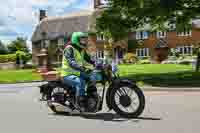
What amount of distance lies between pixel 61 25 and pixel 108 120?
77.8 m

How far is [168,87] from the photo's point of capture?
607 inches

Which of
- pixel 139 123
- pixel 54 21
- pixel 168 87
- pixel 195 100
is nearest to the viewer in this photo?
pixel 139 123

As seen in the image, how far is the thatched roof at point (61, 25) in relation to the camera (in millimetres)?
81938

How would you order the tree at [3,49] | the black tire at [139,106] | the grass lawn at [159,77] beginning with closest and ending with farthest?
the black tire at [139,106], the grass lawn at [159,77], the tree at [3,49]

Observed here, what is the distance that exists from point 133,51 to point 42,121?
205ft

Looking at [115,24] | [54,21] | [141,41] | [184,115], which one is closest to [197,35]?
[141,41]

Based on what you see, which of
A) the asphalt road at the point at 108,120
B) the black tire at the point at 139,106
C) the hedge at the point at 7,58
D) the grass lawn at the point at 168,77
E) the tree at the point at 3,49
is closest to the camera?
the asphalt road at the point at 108,120

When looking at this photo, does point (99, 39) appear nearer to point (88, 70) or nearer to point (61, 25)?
point (61, 25)

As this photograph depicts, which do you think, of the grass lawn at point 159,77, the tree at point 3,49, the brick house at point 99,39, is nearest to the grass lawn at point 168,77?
the grass lawn at point 159,77

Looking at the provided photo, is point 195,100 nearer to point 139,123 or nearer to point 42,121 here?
point 139,123

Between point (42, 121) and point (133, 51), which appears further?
point (133, 51)

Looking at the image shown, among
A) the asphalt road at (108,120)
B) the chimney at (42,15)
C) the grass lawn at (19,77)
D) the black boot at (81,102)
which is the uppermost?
the chimney at (42,15)

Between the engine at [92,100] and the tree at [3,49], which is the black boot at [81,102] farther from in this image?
the tree at [3,49]

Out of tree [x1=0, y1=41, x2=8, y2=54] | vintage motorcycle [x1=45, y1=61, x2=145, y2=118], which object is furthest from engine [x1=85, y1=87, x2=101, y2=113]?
tree [x1=0, y1=41, x2=8, y2=54]
